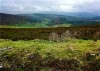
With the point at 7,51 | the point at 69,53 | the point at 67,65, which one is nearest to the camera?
the point at 67,65

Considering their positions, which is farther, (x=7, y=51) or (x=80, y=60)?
(x=7, y=51)

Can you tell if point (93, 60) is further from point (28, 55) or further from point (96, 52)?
point (28, 55)

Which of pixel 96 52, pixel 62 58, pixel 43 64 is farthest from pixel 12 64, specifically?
pixel 96 52

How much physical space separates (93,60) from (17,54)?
448cm

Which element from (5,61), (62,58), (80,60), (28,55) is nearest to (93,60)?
(80,60)

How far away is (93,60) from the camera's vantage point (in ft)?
48.8

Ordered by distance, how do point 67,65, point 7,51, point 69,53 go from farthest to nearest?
point 7,51 < point 69,53 < point 67,65

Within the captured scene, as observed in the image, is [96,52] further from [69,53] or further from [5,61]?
[5,61]

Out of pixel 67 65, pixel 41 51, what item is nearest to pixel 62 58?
pixel 67 65

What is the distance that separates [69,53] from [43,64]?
71.6 inches

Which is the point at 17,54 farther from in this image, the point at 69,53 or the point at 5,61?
the point at 69,53

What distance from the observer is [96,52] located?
15.8m

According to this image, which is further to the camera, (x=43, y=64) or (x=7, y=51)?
(x=7, y=51)

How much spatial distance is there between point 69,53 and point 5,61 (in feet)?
12.1
